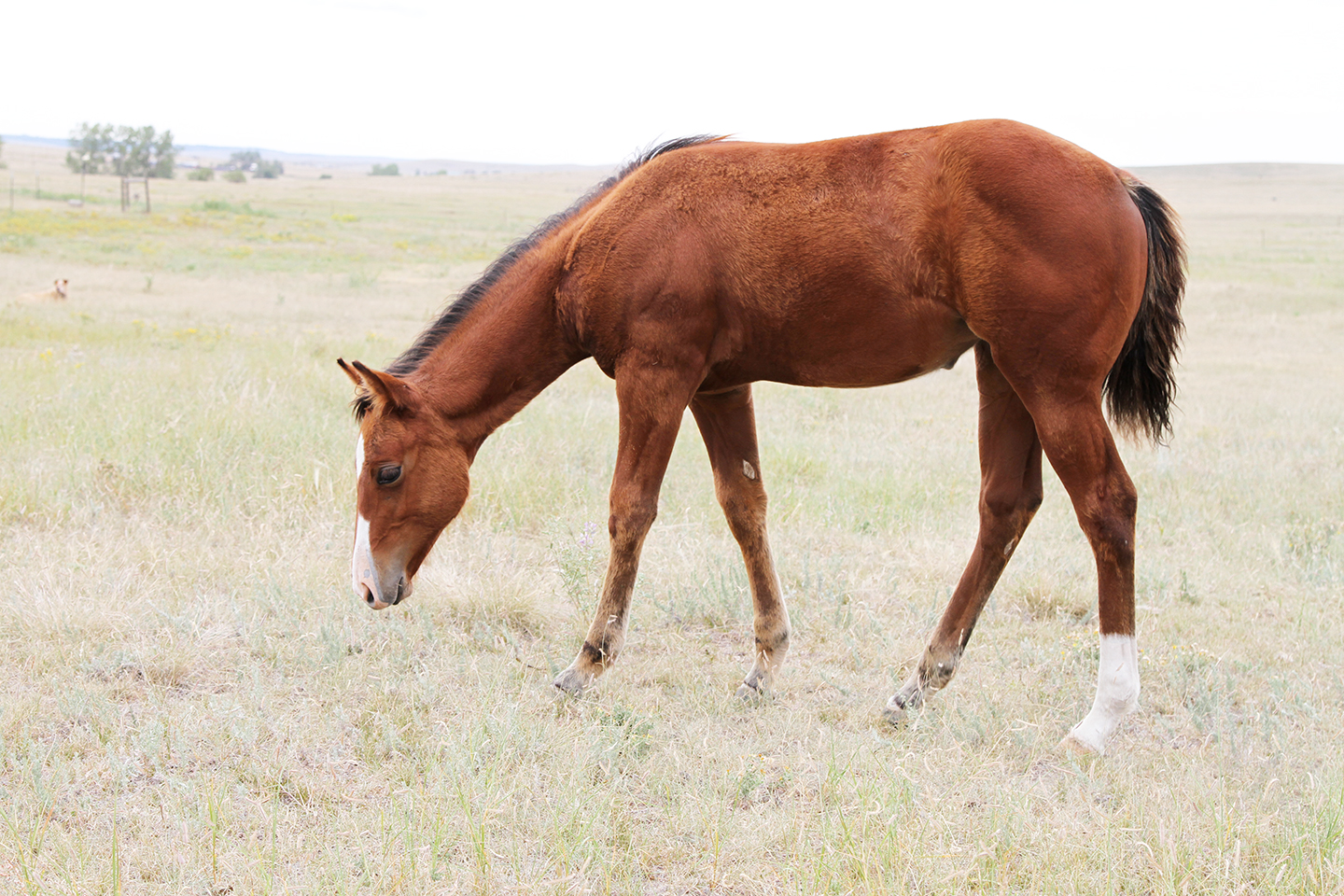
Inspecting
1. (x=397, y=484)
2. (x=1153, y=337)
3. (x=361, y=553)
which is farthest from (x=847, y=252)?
(x=361, y=553)

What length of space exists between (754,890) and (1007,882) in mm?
676

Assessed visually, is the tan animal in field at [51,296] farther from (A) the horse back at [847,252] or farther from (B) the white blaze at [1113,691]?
(B) the white blaze at [1113,691]

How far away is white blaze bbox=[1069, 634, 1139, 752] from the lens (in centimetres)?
357

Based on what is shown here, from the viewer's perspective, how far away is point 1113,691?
11.7ft

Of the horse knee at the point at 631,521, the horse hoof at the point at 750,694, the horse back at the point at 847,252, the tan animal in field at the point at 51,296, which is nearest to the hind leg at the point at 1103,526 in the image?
the horse back at the point at 847,252

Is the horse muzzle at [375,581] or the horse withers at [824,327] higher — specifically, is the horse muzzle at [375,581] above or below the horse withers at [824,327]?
below

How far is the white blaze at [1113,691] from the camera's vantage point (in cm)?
357

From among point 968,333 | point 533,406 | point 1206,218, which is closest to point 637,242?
point 968,333

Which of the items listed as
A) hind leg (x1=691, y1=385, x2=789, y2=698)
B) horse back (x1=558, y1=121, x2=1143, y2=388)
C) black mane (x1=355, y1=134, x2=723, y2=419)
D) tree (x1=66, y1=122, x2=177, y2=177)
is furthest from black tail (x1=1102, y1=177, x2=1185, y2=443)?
tree (x1=66, y1=122, x2=177, y2=177)

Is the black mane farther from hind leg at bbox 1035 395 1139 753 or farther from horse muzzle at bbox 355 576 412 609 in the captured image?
hind leg at bbox 1035 395 1139 753

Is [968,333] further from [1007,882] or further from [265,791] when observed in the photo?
[265,791]

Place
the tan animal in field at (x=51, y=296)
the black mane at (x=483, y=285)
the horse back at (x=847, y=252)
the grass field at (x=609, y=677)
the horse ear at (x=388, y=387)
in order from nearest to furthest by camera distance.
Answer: the grass field at (x=609, y=677), the horse back at (x=847, y=252), the horse ear at (x=388, y=387), the black mane at (x=483, y=285), the tan animal in field at (x=51, y=296)

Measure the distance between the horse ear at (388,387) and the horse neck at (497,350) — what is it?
0.38ft

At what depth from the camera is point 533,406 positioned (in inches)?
374
